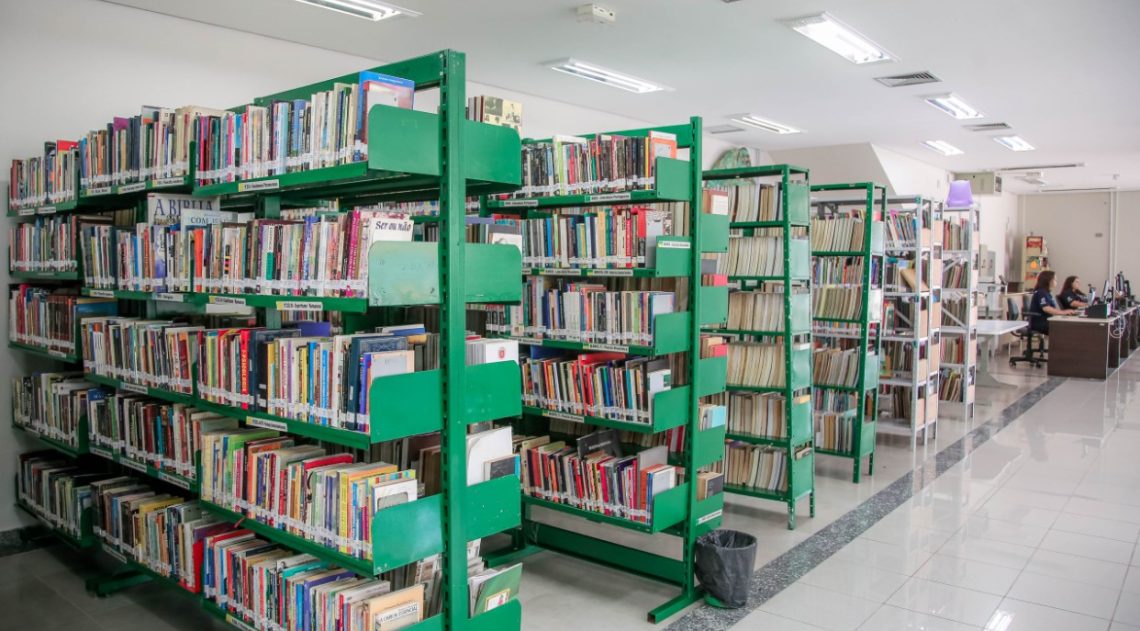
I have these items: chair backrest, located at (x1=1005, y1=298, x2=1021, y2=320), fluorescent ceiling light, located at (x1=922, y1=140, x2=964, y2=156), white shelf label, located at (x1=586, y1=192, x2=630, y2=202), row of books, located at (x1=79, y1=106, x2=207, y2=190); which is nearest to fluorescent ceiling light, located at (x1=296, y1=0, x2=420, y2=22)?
row of books, located at (x1=79, y1=106, x2=207, y2=190)

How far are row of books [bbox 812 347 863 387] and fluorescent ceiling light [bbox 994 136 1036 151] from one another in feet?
22.4

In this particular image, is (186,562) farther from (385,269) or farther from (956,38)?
(956,38)

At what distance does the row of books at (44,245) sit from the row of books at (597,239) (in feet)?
8.39

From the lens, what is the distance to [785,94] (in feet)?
26.6

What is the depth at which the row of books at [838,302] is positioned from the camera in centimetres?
621

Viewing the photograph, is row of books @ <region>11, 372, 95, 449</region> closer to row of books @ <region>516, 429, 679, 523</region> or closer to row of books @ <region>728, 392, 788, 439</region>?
row of books @ <region>516, 429, 679, 523</region>

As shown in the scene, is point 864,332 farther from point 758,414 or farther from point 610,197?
point 610,197

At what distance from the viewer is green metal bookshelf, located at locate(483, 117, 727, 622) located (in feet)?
12.6

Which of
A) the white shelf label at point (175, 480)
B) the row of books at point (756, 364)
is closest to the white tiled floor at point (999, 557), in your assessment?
the row of books at point (756, 364)

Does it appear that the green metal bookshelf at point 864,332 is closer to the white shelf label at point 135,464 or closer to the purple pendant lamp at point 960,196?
the white shelf label at point 135,464

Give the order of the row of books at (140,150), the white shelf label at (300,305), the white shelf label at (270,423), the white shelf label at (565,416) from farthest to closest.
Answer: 1. the white shelf label at (565,416)
2. the row of books at (140,150)
3. the white shelf label at (270,423)
4. the white shelf label at (300,305)

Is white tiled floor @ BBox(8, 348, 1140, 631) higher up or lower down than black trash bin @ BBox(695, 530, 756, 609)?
lower down

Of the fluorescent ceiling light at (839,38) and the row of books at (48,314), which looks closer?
the row of books at (48,314)

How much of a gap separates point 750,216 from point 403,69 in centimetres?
313
